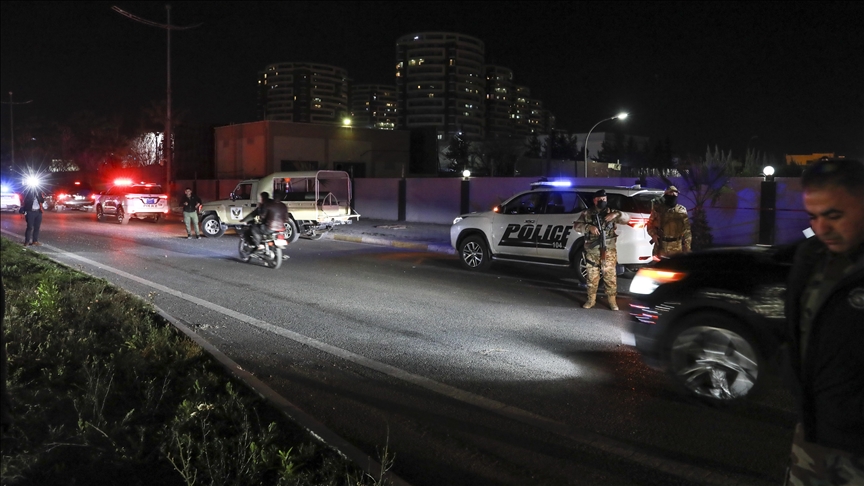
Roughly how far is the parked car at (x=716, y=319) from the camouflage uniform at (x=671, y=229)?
13.5 ft

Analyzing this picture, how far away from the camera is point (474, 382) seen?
6793 millimetres

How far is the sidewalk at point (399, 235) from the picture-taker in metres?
20.0

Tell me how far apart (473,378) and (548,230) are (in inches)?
264

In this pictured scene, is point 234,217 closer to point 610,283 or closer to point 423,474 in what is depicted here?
point 610,283

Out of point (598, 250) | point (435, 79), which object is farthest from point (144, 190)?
point (435, 79)

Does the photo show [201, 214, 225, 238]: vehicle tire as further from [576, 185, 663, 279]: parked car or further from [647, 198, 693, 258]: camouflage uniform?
[647, 198, 693, 258]: camouflage uniform

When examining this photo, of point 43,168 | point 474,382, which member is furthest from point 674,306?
point 43,168

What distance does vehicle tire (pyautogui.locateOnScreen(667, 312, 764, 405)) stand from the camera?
5.79m

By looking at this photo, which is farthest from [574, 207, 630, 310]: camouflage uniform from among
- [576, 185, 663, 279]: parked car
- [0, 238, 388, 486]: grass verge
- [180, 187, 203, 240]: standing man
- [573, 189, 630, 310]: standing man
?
A: [180, 187, 203, 240]: standing man

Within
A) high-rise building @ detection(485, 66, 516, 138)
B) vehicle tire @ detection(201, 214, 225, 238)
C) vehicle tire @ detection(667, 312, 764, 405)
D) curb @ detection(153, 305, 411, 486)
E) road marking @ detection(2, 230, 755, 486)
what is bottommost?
road marking @ detection(2, 230, 755, 486)

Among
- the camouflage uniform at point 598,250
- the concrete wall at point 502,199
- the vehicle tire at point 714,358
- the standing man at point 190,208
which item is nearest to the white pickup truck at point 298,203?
the standing man at point 190,208

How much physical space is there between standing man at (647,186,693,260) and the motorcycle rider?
25.2 feet

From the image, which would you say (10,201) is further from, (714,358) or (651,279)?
(714,358)

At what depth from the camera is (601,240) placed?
10.4 meters
